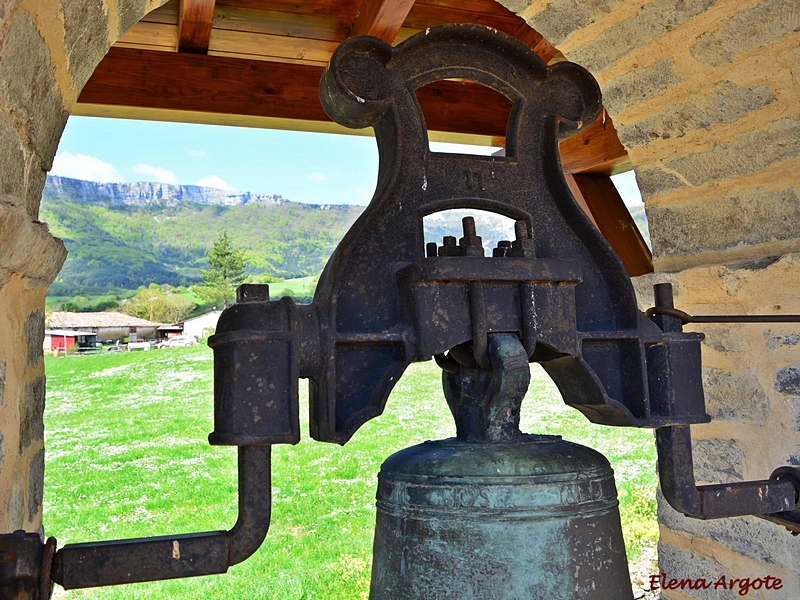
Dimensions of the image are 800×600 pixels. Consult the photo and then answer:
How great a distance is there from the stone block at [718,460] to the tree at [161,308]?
49.9ft

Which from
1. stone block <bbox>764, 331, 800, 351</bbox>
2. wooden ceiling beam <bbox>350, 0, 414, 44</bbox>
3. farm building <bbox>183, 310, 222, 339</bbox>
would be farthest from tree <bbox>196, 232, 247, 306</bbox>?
stone block <bbox>764, 331, 800, 351</bbox>

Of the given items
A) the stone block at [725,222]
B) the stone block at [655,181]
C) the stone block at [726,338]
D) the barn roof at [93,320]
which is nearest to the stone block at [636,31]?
the stone block at [655,181]

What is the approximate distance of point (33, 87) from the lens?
1040 mm

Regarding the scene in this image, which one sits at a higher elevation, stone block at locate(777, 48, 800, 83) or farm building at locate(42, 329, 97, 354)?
farm building at locate(42, 329, 97, 354)

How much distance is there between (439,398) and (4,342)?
6.82 meters

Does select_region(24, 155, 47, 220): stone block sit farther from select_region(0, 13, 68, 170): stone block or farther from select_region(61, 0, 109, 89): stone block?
select_region(61, 0, 109, 89): stone block

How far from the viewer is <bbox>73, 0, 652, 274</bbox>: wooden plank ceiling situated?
10.0ft

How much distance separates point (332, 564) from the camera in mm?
4691

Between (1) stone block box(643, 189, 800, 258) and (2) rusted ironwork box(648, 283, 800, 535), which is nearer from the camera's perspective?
(2) rusted ironwork box(648, 283, 800, 535)

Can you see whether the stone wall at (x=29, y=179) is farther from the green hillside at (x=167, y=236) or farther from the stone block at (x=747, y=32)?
the green hillside at (x=167, y=236)

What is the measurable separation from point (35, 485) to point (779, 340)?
174 centimetres

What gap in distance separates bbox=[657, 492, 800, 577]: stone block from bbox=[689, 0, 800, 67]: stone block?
120 centimetres

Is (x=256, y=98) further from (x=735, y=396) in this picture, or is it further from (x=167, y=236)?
(x=167, y=236)

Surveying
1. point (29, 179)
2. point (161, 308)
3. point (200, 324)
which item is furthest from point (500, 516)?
point (161, 308)
